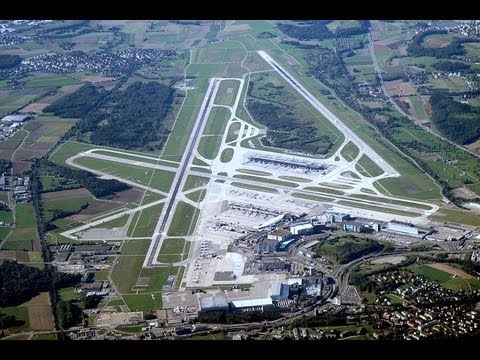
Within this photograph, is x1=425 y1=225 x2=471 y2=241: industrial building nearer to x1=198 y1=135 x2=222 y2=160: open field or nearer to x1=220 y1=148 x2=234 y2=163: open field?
x1=220 y1=148 x2=234 y2=163: open field

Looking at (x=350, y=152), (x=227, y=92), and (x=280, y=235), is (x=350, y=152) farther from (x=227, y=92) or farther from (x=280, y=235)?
(x=227, y=92)

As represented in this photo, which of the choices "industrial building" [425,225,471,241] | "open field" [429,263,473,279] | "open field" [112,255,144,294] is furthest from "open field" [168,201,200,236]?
"open field" [429,263,473,279]

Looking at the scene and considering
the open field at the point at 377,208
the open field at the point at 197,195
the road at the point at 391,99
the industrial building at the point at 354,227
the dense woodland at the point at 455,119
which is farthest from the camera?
the dense woodland at the point at 455,119

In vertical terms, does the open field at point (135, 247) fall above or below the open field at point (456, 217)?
above

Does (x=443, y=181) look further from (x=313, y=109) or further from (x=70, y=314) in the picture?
(x=70, y=314)

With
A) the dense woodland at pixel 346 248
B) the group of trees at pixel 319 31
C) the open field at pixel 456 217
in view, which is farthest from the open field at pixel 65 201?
the group of trees at pixel 319 31

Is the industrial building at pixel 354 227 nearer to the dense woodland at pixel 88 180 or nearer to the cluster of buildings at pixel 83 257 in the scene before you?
the cluster of buildings at pixel 83 257
